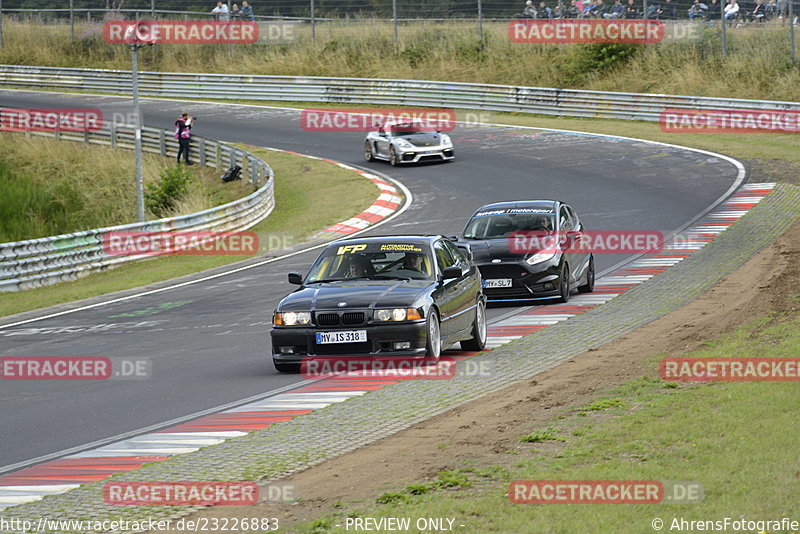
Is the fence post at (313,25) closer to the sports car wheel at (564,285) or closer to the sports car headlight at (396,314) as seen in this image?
the sports car wheel at (564,285)

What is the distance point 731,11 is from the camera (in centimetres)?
4356

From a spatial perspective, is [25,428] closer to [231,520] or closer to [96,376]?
[96,376]

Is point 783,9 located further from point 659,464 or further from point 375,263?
point 659,464

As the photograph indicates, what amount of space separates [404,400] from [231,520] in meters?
4.05

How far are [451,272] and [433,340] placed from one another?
3.06ft

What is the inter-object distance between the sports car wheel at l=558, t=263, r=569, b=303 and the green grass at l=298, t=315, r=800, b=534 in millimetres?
7513

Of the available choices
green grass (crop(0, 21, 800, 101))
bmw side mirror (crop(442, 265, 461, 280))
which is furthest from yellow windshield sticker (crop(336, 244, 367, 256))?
green grass (crop(0, 21, 800, 101))

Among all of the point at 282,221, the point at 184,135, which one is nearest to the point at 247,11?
the point at 184,135

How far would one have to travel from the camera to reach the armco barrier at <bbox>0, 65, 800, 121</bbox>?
43281 millimetres

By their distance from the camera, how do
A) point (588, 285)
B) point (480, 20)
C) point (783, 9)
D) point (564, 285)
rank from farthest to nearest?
point (480, 20), point (783, 9), point (588, 285), point (564, 285)

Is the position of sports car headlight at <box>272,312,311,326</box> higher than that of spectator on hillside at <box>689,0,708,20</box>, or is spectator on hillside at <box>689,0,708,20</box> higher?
spectator on hillside at <box>689,0,708,20</box>

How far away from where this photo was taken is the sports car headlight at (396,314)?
494 inches

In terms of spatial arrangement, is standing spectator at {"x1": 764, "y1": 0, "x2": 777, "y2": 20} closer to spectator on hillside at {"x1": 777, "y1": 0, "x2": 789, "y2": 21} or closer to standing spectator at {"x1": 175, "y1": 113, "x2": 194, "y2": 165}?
spectator on hillside at {"x1": 777, "y1": 0, "x2": 789, "y2": 21}

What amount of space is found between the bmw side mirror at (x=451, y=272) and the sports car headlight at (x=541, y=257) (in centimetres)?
439
